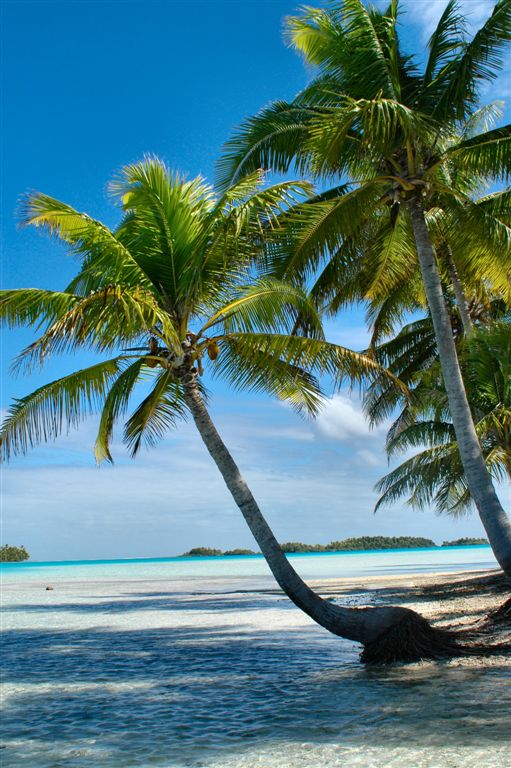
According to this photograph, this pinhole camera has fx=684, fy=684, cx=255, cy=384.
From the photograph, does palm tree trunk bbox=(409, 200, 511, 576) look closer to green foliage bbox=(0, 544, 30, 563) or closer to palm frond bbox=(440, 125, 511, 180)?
palm frond bbox=(440, 125, 511, 180)

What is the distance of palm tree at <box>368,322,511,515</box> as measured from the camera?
49.6 ft

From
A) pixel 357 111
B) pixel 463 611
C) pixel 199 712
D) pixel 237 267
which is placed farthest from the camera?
pixel 463 611

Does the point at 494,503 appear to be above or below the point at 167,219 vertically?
below

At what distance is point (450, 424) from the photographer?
1820cm

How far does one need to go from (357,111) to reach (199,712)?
25.3ft

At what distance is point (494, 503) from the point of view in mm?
10266

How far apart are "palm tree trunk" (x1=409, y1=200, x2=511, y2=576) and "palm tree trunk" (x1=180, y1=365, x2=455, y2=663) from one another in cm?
175

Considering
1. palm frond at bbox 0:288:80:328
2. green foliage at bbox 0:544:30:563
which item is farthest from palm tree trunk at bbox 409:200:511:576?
green foliage at bbox 0:544:30:563

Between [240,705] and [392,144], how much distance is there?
327 inches

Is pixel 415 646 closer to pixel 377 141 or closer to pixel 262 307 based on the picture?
pixel 262 307

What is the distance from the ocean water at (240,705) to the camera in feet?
17.6

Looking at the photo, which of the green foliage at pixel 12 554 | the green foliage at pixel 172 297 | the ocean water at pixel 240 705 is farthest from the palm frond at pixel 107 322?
the green foliage at pixel 12 554

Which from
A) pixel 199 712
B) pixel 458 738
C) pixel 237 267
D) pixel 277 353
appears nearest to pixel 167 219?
pixel 237 267

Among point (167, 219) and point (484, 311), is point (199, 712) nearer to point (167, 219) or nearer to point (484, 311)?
point (167, 219)
